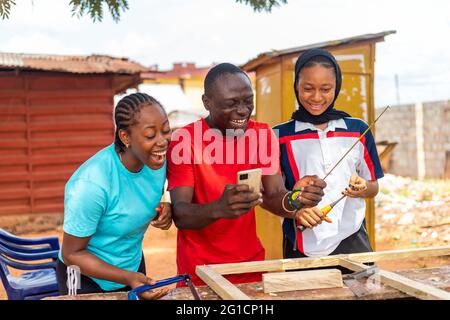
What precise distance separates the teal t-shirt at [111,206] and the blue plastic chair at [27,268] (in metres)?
1.70

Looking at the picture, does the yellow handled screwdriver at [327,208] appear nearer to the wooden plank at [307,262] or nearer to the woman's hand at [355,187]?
the woman's hand at [355,187]

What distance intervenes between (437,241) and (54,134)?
7.07 meters

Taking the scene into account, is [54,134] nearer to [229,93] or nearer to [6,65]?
[6,65]

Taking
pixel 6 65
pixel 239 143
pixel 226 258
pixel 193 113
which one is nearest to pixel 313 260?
pixel 226 258

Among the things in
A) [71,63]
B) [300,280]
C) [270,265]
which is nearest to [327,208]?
[270,265]

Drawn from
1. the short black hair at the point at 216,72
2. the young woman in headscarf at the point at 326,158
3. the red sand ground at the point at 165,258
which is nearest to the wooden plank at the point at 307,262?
the young woman in headscarf at the point at 326,158

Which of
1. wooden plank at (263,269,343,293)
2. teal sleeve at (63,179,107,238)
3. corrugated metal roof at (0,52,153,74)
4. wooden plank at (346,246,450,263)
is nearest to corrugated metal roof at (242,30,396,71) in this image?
wooden plank at (346,246,450,263)

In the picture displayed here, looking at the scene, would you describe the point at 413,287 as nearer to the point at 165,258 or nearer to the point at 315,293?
the point at 315,293

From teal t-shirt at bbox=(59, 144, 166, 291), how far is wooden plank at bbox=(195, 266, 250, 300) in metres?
0.39

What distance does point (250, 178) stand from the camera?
2.16 meters

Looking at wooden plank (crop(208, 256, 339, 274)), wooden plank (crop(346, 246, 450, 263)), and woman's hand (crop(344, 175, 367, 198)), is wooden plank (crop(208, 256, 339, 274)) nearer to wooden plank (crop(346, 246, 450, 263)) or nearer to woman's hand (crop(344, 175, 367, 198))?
wooden plank (crop(346, 246, 450, 263))

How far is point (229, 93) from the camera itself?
2375mm

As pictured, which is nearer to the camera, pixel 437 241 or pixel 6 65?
pixel 437 241

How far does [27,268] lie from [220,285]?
99.9 inches
